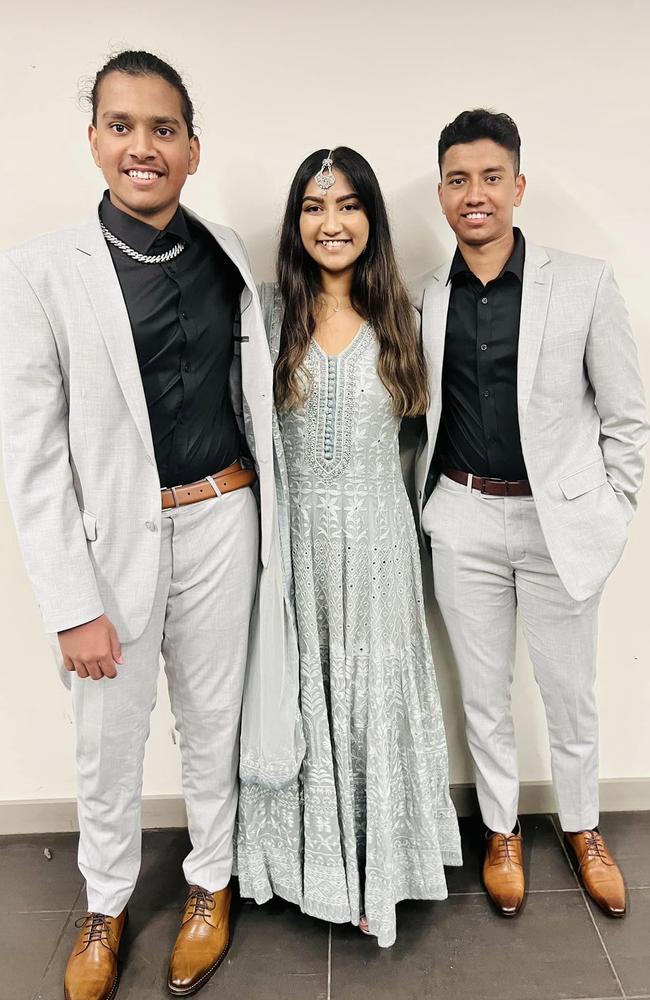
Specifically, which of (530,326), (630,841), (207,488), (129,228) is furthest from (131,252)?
(630,841)

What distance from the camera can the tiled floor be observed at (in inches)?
68.8

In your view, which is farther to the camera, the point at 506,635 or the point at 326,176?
the point at 506,635

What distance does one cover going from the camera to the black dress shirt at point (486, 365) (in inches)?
68.9

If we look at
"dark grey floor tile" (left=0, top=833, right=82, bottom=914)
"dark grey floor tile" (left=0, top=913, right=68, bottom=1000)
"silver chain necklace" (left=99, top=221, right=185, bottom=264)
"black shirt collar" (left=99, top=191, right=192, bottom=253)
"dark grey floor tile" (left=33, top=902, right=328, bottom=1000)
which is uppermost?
"black shirt collar" (left=99, top=191, right=192, bottom=253)

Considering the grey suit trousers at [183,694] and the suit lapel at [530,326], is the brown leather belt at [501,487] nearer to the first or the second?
the suit lapel at [530,326]

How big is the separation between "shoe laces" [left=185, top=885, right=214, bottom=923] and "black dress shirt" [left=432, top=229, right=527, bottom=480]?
1.19m

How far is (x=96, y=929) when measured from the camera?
1792 millimetres

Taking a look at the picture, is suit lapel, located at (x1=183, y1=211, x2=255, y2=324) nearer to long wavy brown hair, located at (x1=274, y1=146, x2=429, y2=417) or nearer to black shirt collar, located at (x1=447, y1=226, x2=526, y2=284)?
long wavy brown hair, located at (x1=274, y1=146, x2=429, y2=417)

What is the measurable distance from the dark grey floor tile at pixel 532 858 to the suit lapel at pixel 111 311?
1.47 meters

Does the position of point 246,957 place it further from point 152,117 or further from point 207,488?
point 152,117

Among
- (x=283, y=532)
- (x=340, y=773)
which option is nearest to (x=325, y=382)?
(x=283, y=532)

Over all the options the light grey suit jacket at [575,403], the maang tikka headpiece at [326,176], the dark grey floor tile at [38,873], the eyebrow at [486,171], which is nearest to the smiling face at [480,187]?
the eyebrow at [486,171]

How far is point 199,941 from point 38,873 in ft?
1.99

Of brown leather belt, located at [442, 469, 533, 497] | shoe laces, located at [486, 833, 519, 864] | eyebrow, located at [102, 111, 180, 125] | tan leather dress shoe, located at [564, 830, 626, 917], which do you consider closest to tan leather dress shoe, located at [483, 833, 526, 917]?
shoe laces, located at [486, 833, 519, 864]
